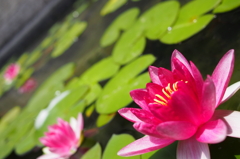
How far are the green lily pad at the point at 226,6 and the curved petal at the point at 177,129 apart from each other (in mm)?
582

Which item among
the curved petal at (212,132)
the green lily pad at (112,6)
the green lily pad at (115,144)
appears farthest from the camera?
the green lily pad at (112,6)

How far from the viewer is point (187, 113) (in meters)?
0.47

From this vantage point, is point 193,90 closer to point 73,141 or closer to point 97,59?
point 73,141

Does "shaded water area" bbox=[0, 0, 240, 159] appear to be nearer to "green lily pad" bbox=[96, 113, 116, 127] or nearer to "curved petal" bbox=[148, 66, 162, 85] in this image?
"green lily pad" bbox=[96, 113, 116, 127]

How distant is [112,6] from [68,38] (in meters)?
0.50

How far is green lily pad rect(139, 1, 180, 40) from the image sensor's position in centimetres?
108

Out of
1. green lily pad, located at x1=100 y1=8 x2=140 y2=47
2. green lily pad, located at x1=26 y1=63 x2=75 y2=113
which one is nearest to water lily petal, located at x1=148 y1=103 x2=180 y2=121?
green lily pad, located at x1=100 y1=8 x2=140 y2=47

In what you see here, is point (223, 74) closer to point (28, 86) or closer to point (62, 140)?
point (62, 140)

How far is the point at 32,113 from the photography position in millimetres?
1465

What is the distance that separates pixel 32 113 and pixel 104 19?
855 millimetres

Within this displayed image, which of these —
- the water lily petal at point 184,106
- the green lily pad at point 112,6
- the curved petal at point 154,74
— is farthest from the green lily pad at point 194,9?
the green lily pad at point 112,6

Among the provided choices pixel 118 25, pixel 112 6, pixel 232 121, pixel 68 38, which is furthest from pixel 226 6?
pixel 68 38

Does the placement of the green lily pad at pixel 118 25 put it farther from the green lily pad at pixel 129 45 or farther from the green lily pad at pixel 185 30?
the green lily pad at pixel 185 30

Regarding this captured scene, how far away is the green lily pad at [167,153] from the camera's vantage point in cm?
57
